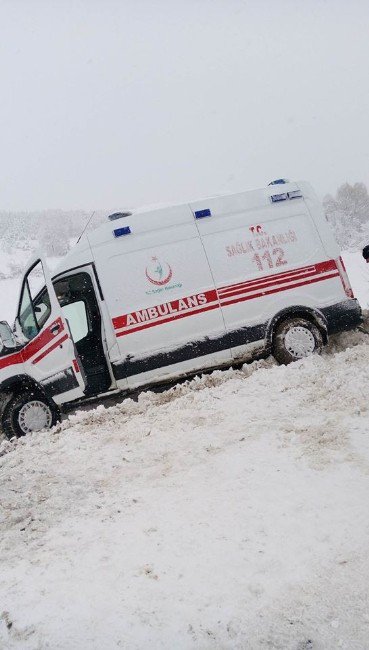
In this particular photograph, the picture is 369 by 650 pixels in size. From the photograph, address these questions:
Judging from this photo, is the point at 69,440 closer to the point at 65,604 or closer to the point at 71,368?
the point at 71,368

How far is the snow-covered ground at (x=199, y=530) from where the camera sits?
2.01m

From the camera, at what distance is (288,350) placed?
6.43 meters

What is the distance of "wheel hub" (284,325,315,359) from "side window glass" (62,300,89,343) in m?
3.12

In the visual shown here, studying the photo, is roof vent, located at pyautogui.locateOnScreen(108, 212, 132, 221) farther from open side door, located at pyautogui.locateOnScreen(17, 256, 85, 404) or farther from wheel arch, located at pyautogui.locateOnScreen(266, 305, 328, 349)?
wheel arch, located at pyautogui.locateOnScreen(266, 305, 328, 349)

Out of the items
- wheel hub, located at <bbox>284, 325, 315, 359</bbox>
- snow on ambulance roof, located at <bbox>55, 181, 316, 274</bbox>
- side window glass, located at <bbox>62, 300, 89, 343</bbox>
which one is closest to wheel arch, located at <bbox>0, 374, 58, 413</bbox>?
side window glass, located at <bbox>62, 300, 89, 343</bbox>

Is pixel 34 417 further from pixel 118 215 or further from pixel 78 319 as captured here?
pixel 118 215

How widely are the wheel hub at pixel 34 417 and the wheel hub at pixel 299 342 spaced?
3.56 meters

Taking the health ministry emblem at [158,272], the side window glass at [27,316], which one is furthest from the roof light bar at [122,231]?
the side window glass at [27,316]

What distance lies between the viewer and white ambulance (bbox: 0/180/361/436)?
19.2 ft

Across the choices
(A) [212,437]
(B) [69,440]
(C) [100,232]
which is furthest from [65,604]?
(C) [100,232]

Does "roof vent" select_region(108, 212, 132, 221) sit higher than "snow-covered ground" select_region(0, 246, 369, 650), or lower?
higher

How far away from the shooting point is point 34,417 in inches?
233

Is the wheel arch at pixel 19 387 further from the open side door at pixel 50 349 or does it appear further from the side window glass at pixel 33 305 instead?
the side window glass at pixel 33 305

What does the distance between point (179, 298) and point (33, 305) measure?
6.73ft
